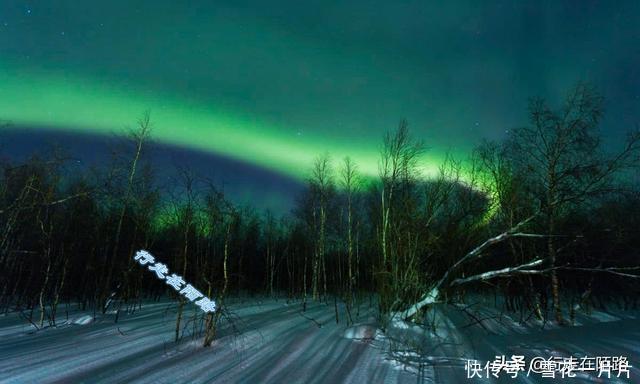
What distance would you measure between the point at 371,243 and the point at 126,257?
1765 centimetres

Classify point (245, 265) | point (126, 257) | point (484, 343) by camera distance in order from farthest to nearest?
point (245, 265) < point (126, 257) < point (484, 343)

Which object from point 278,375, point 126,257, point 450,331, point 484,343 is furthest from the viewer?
point 126,257

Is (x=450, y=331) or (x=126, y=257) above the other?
(x=126, y=257)

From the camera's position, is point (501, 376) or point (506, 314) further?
point (506, 314)

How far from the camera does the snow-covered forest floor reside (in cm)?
636

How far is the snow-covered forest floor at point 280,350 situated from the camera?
Result: 636cm

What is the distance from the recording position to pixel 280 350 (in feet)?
26.2

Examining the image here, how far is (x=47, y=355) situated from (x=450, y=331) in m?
9.80

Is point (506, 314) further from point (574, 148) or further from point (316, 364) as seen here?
point (316, 364)

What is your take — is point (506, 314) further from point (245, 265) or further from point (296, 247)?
point (245, 265)

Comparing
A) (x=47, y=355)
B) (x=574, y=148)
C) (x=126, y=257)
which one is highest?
(x=574, y=148)

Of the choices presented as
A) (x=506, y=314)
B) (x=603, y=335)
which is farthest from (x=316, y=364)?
(x=506, y=314)

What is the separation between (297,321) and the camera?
12.0 m

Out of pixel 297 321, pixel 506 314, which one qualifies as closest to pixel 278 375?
pixel 297 321
